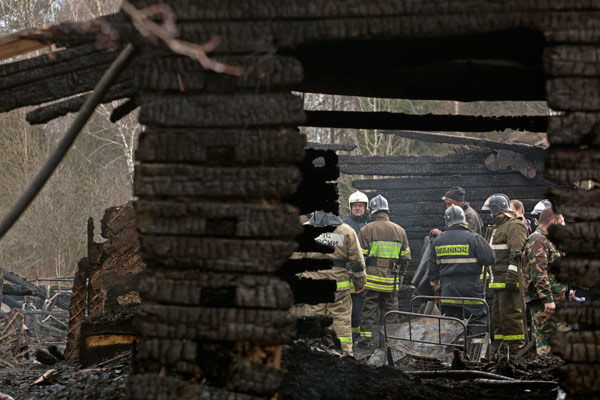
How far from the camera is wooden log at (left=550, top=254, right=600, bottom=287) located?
317cm

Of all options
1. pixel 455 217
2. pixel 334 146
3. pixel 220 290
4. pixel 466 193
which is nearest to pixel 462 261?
pixel 455 217

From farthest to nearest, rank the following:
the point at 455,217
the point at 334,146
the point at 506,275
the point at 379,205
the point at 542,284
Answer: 1. the point at 334,146
2. the point at 379,205
3. the point at 455,217
4. the point at 506,275
5. the point at 542,284

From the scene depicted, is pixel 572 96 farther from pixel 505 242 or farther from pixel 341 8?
pixel 505 242

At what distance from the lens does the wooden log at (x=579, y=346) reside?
3.15 metres

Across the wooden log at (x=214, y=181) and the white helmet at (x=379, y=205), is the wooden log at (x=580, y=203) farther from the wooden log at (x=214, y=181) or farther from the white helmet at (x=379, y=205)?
the white helmet at (x=379, y=205)

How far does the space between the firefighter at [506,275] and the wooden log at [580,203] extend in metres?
6.50

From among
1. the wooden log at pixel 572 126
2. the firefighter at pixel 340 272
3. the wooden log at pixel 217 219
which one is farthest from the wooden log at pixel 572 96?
the firefighter at pixel 340 272

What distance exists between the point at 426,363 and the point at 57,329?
5.92m

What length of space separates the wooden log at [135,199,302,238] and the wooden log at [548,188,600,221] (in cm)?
120

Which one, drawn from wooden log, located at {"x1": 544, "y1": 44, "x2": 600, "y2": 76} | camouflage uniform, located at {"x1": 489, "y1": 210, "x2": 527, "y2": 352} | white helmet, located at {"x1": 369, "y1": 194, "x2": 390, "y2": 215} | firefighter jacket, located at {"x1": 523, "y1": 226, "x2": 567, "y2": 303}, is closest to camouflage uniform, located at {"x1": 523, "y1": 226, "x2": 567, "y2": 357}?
firefighter jacket, located at {"x1": 523, "y1": 226, "x2": 567, "y2": 303}

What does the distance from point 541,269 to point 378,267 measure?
326 cm

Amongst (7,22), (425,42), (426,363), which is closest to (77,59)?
(425,42)

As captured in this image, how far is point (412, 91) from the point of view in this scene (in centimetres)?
505

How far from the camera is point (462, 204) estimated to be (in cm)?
1234
